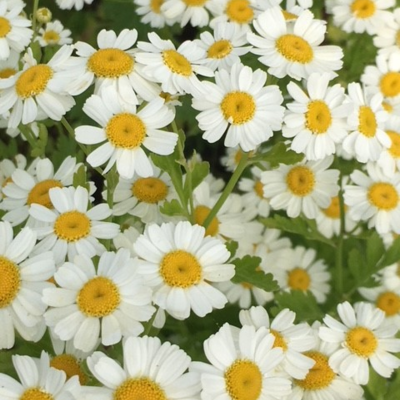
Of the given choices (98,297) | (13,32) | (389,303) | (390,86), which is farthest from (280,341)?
(13,32)

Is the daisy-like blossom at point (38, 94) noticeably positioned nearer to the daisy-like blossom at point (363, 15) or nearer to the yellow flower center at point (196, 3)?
the yellow flower center at point (196, 3)

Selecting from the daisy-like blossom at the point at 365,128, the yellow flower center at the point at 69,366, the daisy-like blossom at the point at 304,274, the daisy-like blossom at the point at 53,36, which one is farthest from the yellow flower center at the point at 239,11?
the yellow flower center at the point at 69,366

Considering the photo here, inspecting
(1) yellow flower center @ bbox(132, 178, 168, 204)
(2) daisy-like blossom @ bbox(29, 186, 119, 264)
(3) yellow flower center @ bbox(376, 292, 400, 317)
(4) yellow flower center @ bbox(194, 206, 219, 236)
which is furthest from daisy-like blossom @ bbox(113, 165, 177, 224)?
(3) yellow flower center @ bbox(376, 292, 400, 317)

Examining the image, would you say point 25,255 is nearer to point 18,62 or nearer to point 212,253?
point 212,253

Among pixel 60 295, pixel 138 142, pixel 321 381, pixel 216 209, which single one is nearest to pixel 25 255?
pixel 60 295

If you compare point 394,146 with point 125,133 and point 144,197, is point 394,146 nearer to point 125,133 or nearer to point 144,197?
point 144,197

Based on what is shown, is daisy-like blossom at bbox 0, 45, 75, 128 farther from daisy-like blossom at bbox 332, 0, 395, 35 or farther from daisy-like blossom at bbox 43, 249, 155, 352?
daisy-like blossom at bbox 332, 0, 395, 35
